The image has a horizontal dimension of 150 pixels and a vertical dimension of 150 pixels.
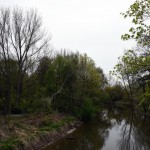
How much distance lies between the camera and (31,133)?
2047 centimetres

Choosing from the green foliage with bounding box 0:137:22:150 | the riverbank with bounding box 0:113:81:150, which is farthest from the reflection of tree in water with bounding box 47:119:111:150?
the green foliage with bounding box 0:137:22:150

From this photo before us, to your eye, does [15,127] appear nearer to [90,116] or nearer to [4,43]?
[4,43]

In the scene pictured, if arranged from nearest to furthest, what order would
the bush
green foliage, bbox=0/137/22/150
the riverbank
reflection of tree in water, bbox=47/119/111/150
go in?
green foliage, bbox=0/137/22/150
the riverbank
reflection of tree in water, bbox=47/119/111/150
the bush

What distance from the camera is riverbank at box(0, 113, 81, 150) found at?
1725 centimetres

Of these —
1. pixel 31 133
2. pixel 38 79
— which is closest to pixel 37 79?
pixel 38 79

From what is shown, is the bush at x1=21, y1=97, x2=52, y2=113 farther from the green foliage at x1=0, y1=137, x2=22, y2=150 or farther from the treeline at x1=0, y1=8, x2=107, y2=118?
the green foliage at x1=0, y1=137, x2=22, y2=150

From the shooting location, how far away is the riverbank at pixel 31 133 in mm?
17250

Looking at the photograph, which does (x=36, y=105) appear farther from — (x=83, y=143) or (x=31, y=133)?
(x=83, y=143)

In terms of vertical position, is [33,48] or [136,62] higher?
[33,48]

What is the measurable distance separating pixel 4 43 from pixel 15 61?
9.30ft

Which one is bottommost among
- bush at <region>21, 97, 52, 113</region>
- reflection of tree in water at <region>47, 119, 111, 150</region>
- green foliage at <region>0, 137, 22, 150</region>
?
reflection of tree in water at <region>47, 119, 111, 150</region>

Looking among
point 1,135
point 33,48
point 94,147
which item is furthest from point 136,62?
point 33,48

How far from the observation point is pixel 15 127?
20391 mm

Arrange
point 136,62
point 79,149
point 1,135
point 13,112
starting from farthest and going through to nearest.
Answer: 1. point 13,112
2. point 79,149
3. point 1,135
4. point 136,62
